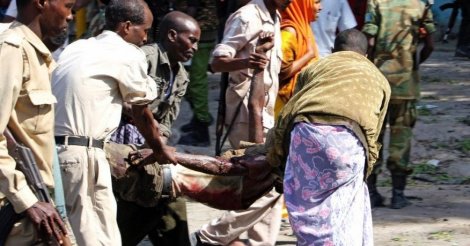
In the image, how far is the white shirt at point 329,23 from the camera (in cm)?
922

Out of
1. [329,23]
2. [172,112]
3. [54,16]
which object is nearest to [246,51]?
[172,112]

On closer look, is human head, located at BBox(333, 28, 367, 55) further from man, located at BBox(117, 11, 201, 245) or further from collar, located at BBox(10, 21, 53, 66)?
collar, located at BBox(10, 21, 53, 66)

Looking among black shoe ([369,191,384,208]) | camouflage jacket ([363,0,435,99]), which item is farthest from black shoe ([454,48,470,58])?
camouflage jacket ([363,0,435,99])

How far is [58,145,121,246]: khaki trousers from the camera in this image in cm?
548

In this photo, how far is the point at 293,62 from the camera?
7.75 m

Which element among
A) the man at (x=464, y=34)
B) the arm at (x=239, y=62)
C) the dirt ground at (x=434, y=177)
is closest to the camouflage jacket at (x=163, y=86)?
the arm at (x=239, y=62)

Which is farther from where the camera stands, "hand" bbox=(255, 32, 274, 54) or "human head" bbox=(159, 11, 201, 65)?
"hand" bbox=(255, 32, 274, 54)

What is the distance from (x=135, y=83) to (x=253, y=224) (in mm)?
1978

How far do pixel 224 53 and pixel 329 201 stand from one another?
180cm

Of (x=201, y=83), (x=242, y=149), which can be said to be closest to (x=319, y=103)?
(x=242, y=149)

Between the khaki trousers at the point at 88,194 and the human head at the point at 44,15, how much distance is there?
0.99 metres

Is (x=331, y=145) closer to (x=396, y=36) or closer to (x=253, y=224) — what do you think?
(x=253, y=224)

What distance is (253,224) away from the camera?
7.21 metres

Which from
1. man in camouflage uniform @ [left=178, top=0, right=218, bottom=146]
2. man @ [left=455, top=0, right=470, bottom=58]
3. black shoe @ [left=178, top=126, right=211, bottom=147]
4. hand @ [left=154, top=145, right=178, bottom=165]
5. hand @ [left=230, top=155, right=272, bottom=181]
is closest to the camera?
hand @ [left=154, top=145, right=178, bottom=165]
